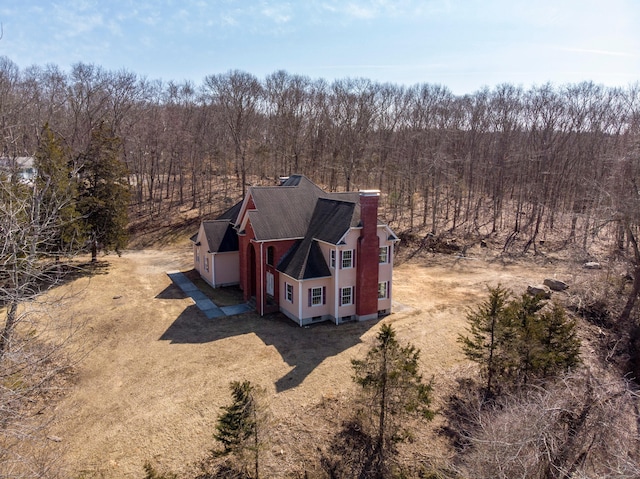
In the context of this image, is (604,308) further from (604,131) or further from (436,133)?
(436,133)

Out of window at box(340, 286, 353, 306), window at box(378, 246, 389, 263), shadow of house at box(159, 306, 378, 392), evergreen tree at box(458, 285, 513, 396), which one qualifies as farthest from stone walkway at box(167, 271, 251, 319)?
evergreen tree at box(458, 285, 513, 396)

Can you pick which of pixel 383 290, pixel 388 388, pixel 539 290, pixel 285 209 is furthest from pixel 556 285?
pixel 388 388

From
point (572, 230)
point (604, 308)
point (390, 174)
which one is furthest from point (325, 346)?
point (390, 174)

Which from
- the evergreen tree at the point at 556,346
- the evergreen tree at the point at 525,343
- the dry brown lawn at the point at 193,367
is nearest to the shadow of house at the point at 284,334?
the dry brown lawn at the point at 193,367

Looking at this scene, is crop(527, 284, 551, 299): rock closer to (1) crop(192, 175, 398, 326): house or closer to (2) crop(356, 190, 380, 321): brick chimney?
(1) crop(192, 175, 398, 326): house

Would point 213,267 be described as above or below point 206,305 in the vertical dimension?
above

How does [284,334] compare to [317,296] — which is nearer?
[284,334]

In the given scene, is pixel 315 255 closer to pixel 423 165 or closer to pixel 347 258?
pixel 347 258
